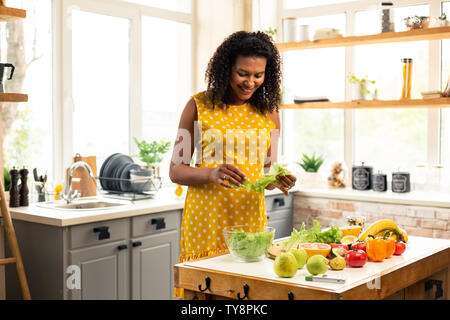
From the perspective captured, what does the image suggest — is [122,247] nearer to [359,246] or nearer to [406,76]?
[359,246]

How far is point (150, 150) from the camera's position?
4.36 meters

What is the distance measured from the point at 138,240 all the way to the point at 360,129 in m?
2.27

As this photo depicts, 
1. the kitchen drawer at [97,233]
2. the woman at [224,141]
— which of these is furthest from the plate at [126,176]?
the woman at [224,141]

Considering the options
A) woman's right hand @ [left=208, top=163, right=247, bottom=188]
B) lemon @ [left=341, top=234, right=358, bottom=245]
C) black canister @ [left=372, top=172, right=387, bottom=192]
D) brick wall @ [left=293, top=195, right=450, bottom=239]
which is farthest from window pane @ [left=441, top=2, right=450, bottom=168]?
woman's right hand @ [left=208, top=163, right=247, bottom=188]

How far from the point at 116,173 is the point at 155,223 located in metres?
0.55

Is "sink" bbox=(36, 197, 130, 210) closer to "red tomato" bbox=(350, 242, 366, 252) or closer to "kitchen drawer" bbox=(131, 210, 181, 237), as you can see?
"kitchen drawer" bbox=(131, 210, 181, 237)

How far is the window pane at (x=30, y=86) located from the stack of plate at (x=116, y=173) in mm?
383

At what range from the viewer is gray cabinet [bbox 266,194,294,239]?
4.41m

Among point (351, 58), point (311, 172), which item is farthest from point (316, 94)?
point (311, 172)

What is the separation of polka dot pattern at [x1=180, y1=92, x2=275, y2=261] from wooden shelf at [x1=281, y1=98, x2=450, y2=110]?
203 centimetres

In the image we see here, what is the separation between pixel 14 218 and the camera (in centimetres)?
333

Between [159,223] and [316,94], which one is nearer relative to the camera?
[159,223]
